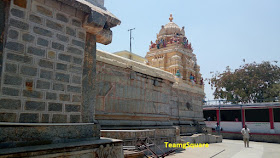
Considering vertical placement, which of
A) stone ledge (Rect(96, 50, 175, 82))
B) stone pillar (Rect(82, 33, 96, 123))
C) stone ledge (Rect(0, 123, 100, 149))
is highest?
stone ledge (Rect(96, 50, 175, 82))

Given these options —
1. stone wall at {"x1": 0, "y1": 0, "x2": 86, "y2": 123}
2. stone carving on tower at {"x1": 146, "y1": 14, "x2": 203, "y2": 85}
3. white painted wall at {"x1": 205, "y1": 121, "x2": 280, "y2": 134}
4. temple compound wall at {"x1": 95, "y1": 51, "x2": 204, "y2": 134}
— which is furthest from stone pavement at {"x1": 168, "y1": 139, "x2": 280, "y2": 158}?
white painted wall at {"x1": 205, "y1": 121, "x2": 280, "y2": 134}

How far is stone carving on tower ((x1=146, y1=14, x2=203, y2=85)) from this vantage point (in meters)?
19.0

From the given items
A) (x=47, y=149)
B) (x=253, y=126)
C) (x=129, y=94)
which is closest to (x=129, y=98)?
(x=129, y=94)

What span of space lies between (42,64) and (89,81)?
2.87ft

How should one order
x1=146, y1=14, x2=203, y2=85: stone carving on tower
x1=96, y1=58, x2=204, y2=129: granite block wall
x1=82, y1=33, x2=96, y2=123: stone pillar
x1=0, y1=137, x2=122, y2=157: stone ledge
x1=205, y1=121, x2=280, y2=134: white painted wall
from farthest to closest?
x1=146, y1=14, x2=203, y2=85: stone carving on tower, x1=205, y1=121, x2=280, y2=134: white painted wall, x1=96, y1=58, x2=204, y2=129: granite block wall, x1=82, y1=33, x2=96, y2=123: stone pillar, x1=0, y1=137, x2=122, y2=157: stone ledge

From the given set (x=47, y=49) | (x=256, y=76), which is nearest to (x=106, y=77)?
(x=47, y=49)

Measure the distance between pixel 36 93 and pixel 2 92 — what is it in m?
0.42

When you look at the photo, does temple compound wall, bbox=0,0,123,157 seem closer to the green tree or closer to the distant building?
the distant building

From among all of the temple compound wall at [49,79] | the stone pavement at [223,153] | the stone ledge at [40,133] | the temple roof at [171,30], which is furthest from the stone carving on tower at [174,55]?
the stone ledge at [40,133]

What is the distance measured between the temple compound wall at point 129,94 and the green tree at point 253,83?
2141 cm

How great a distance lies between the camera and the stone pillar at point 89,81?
3.54 metres

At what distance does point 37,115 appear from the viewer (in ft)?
9.50

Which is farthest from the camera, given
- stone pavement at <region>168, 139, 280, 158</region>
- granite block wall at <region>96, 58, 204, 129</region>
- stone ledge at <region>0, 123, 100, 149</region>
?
stone pavement at <region>168, 139, 280, 158</region>

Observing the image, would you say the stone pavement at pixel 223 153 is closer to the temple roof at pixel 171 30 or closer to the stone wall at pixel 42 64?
the stone wall at pixel 42 64
